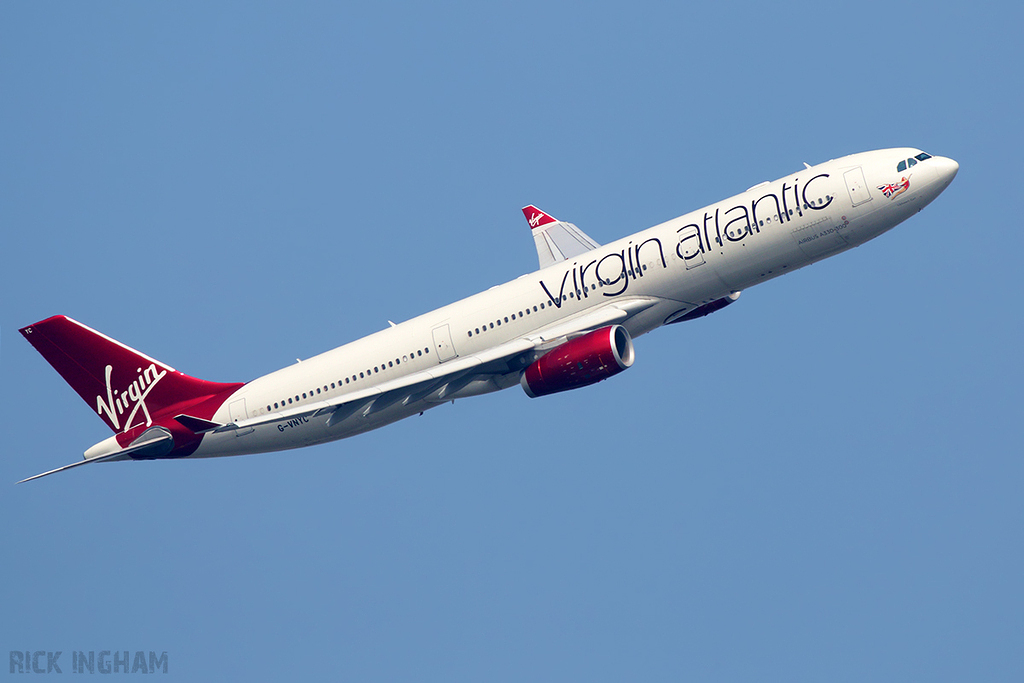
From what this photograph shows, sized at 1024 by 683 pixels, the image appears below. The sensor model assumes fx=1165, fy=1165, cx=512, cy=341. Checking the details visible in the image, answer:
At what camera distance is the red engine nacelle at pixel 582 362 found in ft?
171

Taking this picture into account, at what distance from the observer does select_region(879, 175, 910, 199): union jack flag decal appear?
50875 millimetres

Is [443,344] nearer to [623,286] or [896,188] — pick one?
[623,286]

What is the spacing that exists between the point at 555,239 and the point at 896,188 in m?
21.6

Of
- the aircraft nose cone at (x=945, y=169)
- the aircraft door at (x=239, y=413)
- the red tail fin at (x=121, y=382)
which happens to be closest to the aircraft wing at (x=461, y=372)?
the aircraft door at (x=239, y=413)

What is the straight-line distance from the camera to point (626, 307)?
5397cm

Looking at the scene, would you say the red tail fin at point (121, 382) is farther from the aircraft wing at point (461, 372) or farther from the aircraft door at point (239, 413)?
the aircraft wing at point (461, 372)

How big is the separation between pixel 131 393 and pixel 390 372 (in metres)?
14.4

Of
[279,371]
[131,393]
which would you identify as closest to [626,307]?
[279,371]

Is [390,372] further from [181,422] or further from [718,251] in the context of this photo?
[718,251]

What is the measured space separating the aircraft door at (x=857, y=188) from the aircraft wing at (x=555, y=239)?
17.6 meters

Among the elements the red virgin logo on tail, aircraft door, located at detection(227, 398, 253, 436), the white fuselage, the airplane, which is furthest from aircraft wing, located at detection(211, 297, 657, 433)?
the red virgin logo on tail

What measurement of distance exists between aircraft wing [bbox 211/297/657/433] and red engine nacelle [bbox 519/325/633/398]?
82cm

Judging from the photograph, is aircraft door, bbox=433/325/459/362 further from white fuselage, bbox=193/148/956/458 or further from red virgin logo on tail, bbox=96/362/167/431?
red virgin logo on tail, bbox=96/362/167/431

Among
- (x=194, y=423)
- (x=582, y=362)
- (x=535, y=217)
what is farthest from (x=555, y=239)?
(x=194, y=423)
